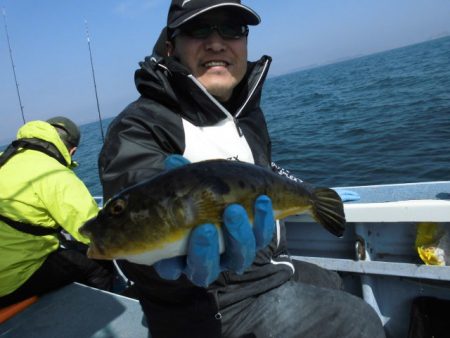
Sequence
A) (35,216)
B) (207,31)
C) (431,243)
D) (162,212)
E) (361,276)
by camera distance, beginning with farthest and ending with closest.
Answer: (35,216) < (361,276) < (431,243) < (207,31) < (162,212)

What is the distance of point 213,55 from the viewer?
120 inches

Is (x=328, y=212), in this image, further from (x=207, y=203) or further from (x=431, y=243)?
(x=431, y=243)

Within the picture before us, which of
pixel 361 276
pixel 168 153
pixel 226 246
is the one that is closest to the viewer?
pixel 226 246

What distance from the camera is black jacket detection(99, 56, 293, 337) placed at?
7.52 feet

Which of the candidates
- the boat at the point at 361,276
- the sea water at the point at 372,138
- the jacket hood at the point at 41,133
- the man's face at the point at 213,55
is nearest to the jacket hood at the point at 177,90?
the man's face at the point at 213,55

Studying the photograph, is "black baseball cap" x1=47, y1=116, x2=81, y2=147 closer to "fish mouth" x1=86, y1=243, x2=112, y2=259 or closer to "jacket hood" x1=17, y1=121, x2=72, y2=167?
"jacket hood" x1=17, y1=121, x2=72, y2=167

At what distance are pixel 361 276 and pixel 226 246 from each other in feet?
8.11

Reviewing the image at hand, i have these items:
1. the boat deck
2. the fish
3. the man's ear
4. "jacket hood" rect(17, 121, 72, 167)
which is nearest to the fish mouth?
the fish

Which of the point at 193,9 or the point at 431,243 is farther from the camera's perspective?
the point at 431,243

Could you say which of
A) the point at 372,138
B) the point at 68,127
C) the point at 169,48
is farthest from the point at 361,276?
the point at 372,138

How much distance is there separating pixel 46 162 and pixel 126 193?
311cm

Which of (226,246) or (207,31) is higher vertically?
(207,31)

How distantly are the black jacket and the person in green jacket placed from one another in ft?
6.71

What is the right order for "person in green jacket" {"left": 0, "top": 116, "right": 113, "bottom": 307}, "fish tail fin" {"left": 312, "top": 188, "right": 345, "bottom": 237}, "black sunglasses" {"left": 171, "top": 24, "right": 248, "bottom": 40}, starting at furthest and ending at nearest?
"person in green jacket" {"left": 0, "top": 116, "right": 113, "bottom": 307} < "black sunglasses" {"left": 171, "top": 24, "right": 248, "bottom": 40} < "fish tail fin" {"left": 312, "top": 188, "right": 345, "bottom": 237}
